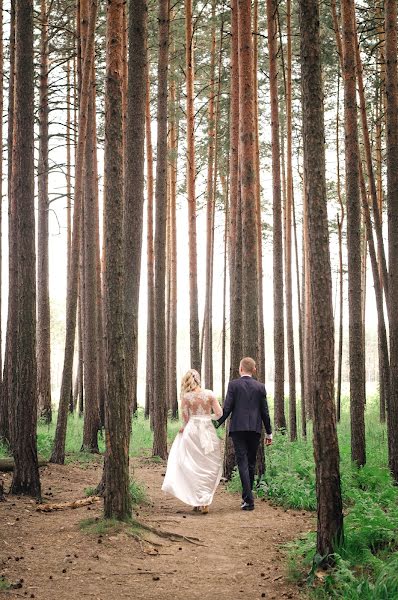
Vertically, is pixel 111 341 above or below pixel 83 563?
above

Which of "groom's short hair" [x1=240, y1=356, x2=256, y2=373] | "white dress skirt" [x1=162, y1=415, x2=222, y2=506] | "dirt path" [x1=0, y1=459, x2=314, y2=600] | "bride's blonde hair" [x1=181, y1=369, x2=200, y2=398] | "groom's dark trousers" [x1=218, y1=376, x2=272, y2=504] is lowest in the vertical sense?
"dirt path" [x1=0, y1=459, x2=314, y2=600]

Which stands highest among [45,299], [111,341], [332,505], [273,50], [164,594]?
[273,50]

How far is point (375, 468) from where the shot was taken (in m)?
10.6

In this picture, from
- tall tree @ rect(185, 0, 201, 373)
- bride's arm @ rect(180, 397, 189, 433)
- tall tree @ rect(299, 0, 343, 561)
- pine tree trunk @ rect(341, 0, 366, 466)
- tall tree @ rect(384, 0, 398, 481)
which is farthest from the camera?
tall tree @ rect(185, 0, 201, 373)

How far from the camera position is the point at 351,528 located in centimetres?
632

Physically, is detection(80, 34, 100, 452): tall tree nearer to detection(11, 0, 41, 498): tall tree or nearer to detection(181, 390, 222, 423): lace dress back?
detection(181, 390, 222, 423): lace dress back

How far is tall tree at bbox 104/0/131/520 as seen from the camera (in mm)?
7000

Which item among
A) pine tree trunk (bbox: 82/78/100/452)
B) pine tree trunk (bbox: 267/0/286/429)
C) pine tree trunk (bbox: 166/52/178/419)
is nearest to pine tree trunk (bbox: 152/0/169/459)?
pine tree trunk (bbox: 82/78/100/452)

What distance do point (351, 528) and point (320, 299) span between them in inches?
93.3

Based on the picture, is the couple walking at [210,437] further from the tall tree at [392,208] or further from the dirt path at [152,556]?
the tall tree at [392,208]

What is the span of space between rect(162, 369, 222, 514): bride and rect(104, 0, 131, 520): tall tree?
76.5 inches

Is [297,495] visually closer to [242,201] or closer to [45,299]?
[242,201]

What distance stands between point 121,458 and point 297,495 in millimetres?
3174

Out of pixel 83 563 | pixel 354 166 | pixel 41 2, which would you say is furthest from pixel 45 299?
pixel 83 563
